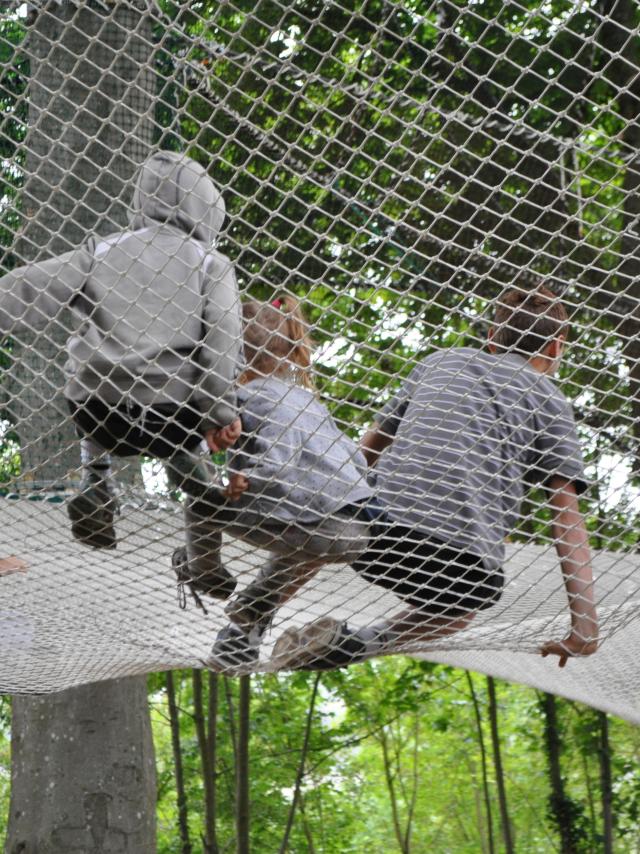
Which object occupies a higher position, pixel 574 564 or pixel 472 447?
pixel 472 447

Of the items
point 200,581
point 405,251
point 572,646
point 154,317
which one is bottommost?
point 572,646

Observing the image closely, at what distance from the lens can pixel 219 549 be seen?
2.12m

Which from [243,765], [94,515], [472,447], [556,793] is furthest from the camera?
[556,793]

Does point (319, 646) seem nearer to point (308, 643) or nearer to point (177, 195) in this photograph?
point (308, 643)

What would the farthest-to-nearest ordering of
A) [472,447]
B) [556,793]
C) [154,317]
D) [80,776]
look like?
1. [556,793]
2. [80,776]
3. [472,447]
4. [154,317]

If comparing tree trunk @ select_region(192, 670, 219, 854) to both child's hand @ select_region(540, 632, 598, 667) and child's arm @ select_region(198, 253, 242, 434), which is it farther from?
child's arm @ select_region(198, 253, 242, 434)

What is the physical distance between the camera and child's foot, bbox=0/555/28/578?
7.14ft

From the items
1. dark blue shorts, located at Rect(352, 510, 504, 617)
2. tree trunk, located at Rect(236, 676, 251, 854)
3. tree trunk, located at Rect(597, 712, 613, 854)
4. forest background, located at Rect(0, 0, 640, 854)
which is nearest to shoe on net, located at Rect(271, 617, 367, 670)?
dark blue shorts, located at Rect(352, 510, 504, 617)

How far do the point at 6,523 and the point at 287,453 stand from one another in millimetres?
512

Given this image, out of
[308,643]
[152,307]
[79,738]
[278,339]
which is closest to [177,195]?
[152,307]

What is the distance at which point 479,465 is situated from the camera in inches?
79.2

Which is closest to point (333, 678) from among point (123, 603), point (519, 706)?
point (519, 706)

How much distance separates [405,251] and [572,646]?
0.72 m

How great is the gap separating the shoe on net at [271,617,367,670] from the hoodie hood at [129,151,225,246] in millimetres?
675
